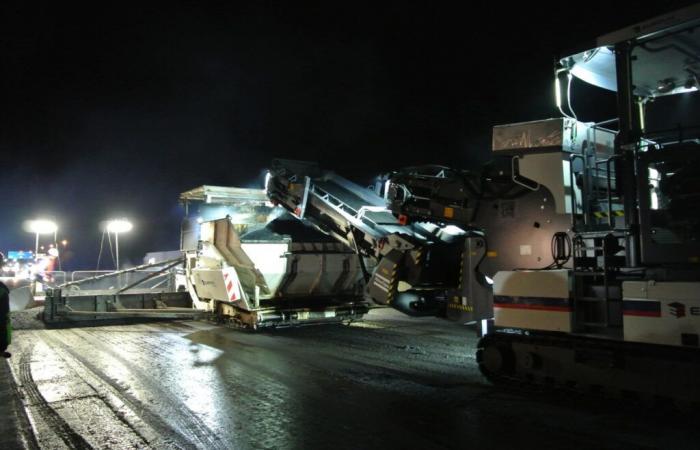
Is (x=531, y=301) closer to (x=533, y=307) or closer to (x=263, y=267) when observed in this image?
(x=533, y=307)

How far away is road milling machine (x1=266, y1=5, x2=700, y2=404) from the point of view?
4.90m

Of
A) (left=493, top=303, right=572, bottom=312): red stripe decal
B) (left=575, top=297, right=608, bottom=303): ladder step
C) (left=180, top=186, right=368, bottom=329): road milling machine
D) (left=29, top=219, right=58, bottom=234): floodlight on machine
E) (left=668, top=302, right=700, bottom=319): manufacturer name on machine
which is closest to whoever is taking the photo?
(left=668, top=302, right=700, bottom=319): manufacturer name on machine

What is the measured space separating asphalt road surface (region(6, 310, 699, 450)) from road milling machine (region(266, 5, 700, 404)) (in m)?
0.52

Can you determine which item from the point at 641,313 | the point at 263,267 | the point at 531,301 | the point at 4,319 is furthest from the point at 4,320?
the point at 641,313

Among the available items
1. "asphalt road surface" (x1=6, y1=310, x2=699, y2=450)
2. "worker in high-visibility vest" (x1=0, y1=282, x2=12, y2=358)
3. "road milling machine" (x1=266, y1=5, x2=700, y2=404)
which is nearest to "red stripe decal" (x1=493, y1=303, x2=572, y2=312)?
"road milling machine" (x1=266, y1=5, x2=700, y2=404)

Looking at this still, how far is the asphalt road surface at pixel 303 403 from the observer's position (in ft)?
15.8

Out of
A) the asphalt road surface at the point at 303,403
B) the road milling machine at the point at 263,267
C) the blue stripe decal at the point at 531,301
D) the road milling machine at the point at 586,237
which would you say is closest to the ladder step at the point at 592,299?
the road milling machine at the point at 586,237

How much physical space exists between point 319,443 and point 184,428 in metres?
1.33

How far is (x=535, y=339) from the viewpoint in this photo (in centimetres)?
610

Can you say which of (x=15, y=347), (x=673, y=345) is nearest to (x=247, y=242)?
(x=15, y=347)

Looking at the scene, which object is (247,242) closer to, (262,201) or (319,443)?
(262,201)

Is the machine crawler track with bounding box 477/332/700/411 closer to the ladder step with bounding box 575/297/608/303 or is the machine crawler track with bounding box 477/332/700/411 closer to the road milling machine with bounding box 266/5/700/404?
the road milling machine with bounding box 266/5/700/404

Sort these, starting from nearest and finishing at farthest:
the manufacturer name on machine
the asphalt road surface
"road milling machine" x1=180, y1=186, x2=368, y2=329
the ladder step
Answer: the manufacturer name on machine, the asphalt road surface, the ladder step, "road milling machine" x1=180, y1=186, x2=368, y2=329

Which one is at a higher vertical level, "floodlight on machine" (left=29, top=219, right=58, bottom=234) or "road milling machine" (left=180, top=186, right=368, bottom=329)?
"floodlight on machine" (left=29, top=219, right=58, bottom=234)
